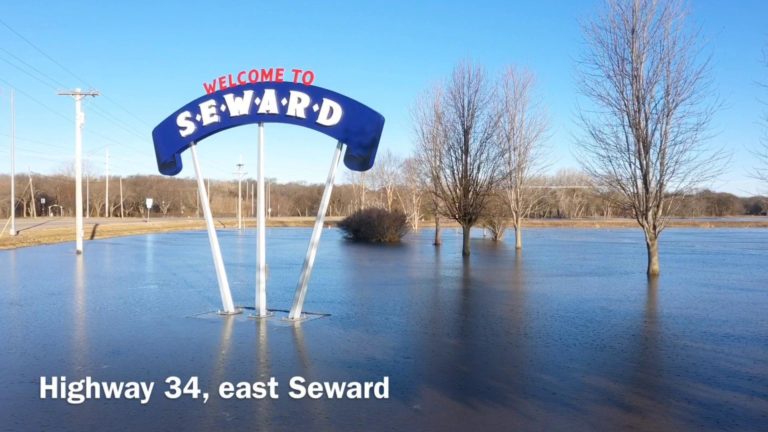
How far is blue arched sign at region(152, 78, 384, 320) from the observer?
438 inches

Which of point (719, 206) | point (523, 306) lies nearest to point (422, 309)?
point (523, 306)

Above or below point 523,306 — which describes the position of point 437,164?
above

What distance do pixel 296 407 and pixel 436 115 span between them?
1083 inches

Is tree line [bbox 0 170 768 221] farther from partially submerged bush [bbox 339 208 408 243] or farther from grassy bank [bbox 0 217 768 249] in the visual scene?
partially submerged bush [bbox 339 208 408 243]

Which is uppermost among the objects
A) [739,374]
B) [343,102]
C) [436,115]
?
[436,115]

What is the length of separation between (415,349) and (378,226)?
29.7 meters

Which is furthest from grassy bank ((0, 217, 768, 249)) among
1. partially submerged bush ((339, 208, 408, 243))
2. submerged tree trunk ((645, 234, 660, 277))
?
submerged tree trunk ((645, 234, 660, 277))

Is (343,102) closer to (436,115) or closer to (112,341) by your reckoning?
(112,341)

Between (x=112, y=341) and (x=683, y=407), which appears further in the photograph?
(x=112, y=341)

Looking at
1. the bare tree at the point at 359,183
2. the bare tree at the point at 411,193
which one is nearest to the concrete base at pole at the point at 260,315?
the bare tree at the point at 411,193

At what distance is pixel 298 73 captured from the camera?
11.3 meters

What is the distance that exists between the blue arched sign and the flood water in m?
1.26

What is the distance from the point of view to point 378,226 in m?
38.8

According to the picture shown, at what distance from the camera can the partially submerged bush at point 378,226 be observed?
38.8 m
